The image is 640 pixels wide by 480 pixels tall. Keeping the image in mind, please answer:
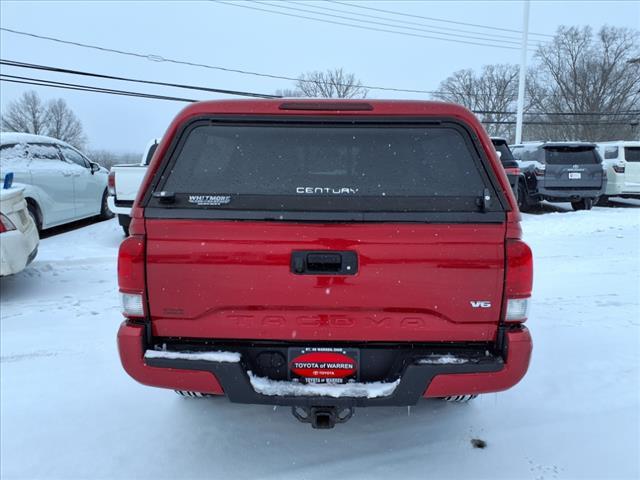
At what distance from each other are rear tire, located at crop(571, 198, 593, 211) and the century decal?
12407 millimetres

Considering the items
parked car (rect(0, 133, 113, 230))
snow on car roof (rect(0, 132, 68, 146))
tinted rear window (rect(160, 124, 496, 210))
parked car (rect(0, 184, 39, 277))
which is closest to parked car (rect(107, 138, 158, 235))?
parked car (rect(0, 133, 113, 230))

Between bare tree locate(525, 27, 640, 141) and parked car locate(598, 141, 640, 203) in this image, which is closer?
parked car locate(598, 141, 640, 203)

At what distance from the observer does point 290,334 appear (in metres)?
2.22

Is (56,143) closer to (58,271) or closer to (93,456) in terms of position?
(58,271)

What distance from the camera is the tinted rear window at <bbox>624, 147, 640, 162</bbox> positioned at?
13617mm

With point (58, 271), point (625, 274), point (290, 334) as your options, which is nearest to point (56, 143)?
point (58, 271)

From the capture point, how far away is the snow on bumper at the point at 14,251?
4.74 meters

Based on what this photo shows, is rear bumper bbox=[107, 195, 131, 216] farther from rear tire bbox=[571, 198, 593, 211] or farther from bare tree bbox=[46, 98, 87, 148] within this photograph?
bare tree bbox=[46, 98, 87, 148]

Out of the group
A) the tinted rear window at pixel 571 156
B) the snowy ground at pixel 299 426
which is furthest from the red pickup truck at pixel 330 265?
the tinted rear window at pixel 571 156

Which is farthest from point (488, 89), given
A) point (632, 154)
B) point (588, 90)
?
point (632, 154)

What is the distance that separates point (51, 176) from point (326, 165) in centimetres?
690

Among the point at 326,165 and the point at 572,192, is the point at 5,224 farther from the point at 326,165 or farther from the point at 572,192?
the point at 572,192

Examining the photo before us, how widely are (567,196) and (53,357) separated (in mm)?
11947

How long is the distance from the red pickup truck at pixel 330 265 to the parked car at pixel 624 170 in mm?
13399
